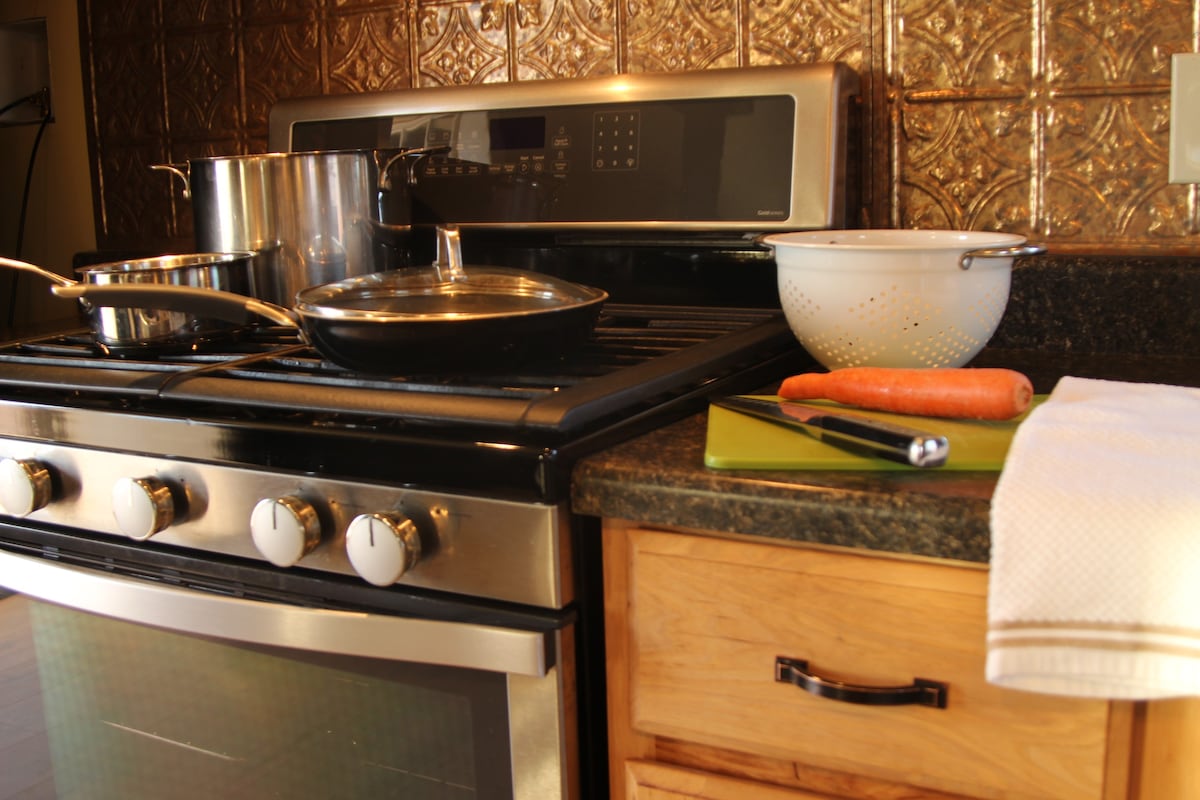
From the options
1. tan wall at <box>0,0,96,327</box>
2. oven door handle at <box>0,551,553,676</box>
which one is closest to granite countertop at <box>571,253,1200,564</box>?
oven door handle at <box>0,551,553,676</box>

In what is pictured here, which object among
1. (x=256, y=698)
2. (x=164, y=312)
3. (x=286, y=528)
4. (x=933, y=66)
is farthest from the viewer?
(x=933, y=66)

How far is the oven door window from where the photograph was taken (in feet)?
2.70

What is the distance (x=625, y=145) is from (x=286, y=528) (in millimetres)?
687

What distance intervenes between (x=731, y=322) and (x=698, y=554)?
475 millimetres

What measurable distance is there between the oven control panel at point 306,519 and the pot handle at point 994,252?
0.42 m

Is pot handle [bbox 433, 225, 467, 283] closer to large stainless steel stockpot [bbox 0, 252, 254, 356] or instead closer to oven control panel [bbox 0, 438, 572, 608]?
large stainless steel stockpot [bbox 0, 252, 254, 356]

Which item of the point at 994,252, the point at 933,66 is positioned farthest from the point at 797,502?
the point at 933,66

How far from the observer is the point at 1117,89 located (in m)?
1.17

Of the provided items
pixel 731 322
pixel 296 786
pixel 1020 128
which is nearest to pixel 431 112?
pixel 731 322

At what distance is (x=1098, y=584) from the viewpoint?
0.60 meters

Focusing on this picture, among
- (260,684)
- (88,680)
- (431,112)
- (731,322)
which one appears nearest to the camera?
(260,684)

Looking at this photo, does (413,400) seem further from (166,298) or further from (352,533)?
(166,298)

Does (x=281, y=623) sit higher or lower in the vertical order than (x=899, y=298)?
lower

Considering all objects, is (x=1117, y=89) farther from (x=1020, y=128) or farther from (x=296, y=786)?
(x=296, y=786)
